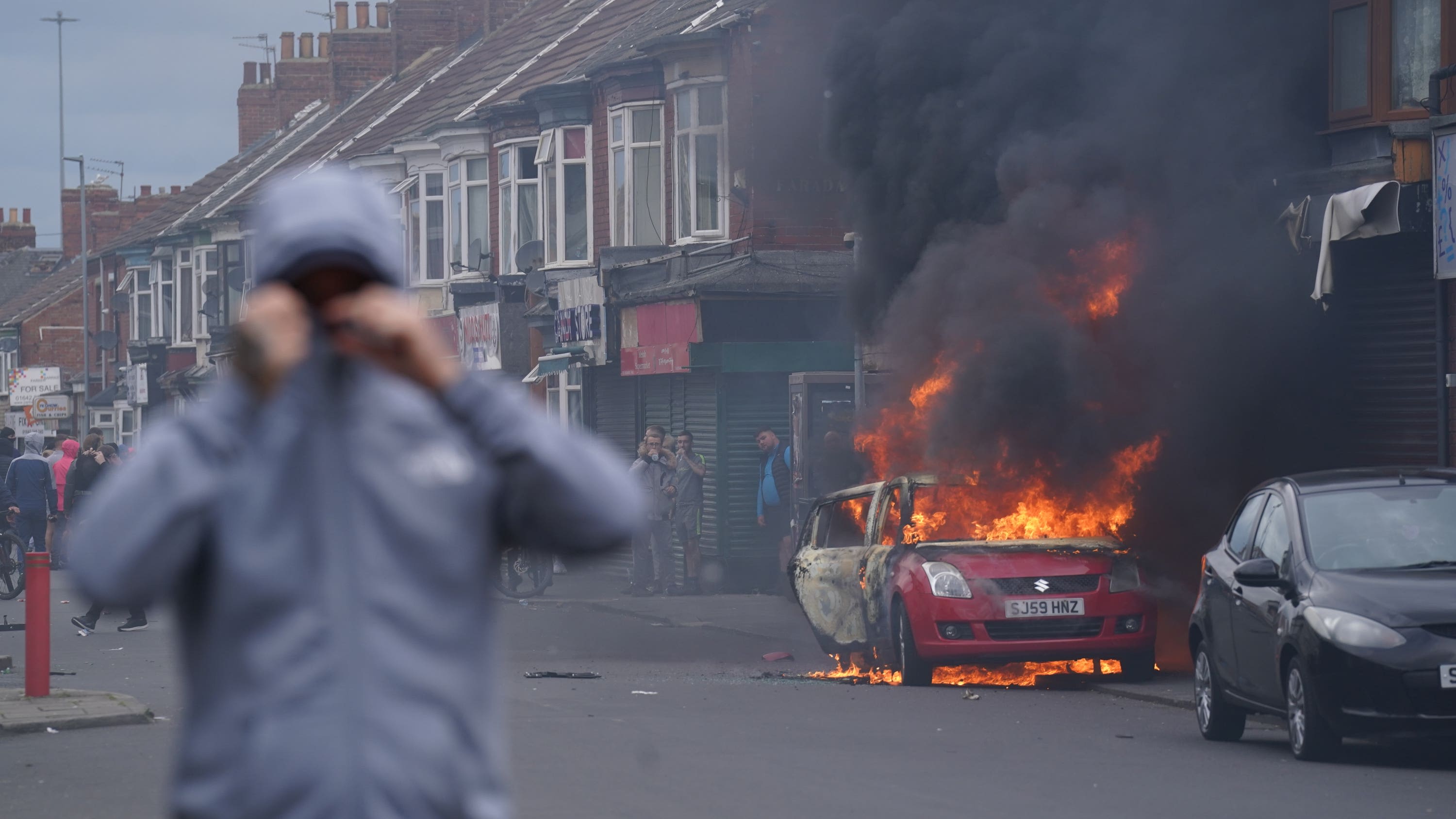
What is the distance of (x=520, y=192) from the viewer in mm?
33250

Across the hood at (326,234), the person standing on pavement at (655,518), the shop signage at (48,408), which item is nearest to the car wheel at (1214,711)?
the hood at (326,234)

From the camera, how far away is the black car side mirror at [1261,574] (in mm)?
9461

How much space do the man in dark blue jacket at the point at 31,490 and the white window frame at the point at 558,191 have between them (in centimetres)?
944

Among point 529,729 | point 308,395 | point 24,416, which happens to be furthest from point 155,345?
point 308,395

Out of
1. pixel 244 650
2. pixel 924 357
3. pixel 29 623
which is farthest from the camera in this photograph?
pixel 924 357

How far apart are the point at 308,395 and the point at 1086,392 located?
1470 cm

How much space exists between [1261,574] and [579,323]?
823 inches

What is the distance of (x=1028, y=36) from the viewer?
20.7m

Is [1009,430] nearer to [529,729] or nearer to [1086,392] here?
[1086,392]

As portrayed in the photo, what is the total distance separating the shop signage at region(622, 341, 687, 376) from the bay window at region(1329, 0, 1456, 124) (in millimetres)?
10120

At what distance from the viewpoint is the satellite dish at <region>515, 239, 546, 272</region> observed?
3147 centimetres

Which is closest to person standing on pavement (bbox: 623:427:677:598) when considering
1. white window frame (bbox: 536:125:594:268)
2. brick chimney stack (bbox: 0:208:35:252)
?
white window frame (bbox: 536:125:594:268)

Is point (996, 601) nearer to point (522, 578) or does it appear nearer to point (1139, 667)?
point (1139, 667)

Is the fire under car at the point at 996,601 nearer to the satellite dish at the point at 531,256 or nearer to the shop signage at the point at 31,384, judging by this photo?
the satellite dish at the point at 531,256
